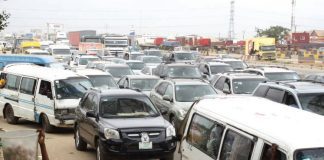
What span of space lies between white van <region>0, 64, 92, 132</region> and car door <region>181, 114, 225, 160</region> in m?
7.88

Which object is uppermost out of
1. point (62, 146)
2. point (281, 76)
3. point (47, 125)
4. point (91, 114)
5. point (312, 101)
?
point (312, 101)

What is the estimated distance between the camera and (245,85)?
15.9 meters

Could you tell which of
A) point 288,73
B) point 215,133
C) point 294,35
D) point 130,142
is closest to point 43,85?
point 130,142

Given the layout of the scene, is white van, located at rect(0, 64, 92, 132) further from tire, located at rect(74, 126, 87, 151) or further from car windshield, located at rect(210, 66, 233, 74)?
car windshield, located at rect(210, 66, 233, 74)

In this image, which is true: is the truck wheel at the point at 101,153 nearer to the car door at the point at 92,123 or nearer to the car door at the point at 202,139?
the car door at the point at 92,123

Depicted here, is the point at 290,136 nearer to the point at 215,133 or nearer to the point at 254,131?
the point at 254,131

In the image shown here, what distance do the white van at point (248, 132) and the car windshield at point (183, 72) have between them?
1499 cm

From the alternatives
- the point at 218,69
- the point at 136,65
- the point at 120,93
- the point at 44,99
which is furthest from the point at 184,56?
the point at 120,93

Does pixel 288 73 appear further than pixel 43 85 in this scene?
Yes

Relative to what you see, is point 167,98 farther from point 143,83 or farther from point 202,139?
point 202,139

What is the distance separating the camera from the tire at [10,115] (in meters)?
16.5

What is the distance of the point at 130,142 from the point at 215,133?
365 centimetres

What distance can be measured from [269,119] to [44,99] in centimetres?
1065

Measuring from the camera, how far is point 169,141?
9.90 meters
